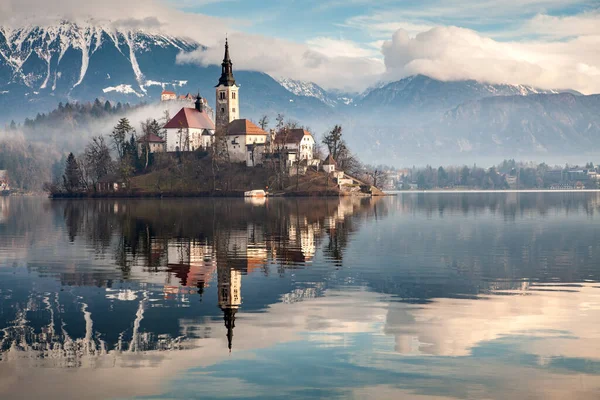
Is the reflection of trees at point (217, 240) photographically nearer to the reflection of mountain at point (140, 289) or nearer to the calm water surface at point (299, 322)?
the reflection of mountain at point (140, 289)

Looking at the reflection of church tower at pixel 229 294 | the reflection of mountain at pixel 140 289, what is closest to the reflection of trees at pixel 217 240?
the reflection of mountain at pixel 140 289

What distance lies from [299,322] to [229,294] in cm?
677

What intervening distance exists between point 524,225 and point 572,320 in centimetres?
5640

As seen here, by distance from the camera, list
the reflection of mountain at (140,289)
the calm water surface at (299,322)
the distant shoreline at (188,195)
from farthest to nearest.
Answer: the distant shoreline at (188,195) → the reflection of mountain at (140,289) → the calm water surface at (299,322)

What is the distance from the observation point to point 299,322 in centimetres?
2752

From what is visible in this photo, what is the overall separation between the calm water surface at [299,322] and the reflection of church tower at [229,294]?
0.11m

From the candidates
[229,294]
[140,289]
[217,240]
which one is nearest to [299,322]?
[229,294]

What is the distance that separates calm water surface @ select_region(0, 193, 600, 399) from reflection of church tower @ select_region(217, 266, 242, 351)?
11 centimetres

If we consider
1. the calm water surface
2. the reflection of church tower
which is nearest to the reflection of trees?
the calm water surface

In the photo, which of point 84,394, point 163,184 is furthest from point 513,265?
point 163,184

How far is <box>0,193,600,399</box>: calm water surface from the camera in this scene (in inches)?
801

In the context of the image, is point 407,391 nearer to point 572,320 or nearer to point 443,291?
point 572,320

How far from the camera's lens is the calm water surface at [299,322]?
66.7 feet

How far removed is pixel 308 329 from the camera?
2634 centimetres
